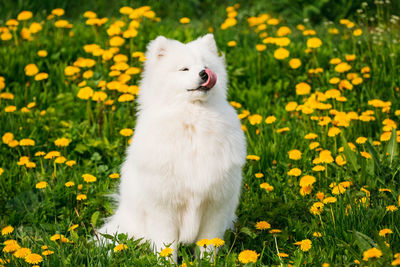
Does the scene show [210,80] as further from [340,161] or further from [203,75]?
[340,161]

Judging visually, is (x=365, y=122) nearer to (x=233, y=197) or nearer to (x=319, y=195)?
(x=319, y=195)

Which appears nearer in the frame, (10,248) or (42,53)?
(10,248)

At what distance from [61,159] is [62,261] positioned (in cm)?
115

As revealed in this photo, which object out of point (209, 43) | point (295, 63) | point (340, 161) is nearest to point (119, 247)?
point (209, 43)

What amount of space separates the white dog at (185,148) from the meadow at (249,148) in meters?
0.19

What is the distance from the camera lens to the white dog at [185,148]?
272 centimetres

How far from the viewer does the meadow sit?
9.21 ft

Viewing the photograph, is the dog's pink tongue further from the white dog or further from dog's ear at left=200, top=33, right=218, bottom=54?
dog's ear at left=200, top=33, right=218, bottom=54

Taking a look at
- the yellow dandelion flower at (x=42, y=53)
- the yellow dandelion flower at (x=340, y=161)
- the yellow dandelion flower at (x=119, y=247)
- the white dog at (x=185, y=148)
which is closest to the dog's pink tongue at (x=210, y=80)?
the white dog at (x=185, y=148)

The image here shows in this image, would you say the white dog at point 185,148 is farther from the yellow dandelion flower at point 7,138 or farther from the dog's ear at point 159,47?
the yellow dandelion flower at point 7,138

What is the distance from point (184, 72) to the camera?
8.92 feet

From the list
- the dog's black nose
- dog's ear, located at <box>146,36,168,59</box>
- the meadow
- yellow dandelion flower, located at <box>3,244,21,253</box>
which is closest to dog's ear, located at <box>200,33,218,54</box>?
dog's ear, located at <box>146,36,168,59</box>

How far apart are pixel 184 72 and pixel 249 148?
158 centimetres

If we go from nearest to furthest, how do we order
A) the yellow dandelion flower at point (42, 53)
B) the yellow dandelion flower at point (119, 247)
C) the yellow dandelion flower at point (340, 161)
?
the yellow dandelion flower at point (119, 247)
the yellow dandelion flower at point (340, 161)
the yellow dandelion flower at point (42, 53)
